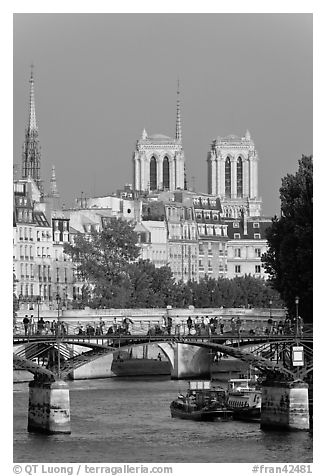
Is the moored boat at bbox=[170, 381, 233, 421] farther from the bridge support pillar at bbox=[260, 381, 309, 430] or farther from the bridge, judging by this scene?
the bridge support pillar at bbox=[260, 381, 309, 430]

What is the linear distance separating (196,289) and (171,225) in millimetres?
20951

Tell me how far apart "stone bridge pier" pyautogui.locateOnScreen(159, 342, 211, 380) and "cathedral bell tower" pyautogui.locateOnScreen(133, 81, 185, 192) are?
212ft

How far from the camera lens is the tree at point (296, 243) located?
52.3 meters

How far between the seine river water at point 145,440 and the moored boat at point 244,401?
1.12 m

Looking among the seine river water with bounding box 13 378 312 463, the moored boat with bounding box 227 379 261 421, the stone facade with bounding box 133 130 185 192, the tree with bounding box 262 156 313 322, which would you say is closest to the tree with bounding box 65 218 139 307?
the tree with bounding box 262 156 313 322

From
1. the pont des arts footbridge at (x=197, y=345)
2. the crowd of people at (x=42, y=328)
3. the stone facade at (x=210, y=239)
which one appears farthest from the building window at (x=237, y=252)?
Answer: the pont des arts footbridge at (x=197, y=345)

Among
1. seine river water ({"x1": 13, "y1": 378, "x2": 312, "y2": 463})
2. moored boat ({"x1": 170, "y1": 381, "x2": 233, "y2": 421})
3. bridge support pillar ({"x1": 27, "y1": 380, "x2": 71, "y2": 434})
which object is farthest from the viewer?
moored boat ({"x1": 170, "y1": 381, "x2": 233, "y2": 421})

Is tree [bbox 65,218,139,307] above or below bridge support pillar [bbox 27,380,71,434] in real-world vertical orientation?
above

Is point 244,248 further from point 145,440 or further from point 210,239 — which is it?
point 145,440

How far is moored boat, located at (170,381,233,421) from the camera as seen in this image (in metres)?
49.1

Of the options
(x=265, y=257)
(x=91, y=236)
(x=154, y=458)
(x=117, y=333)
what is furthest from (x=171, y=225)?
(x=154, y=458)

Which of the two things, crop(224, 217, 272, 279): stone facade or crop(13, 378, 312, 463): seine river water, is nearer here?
crop(13, 378, 312, 463): seine river water
